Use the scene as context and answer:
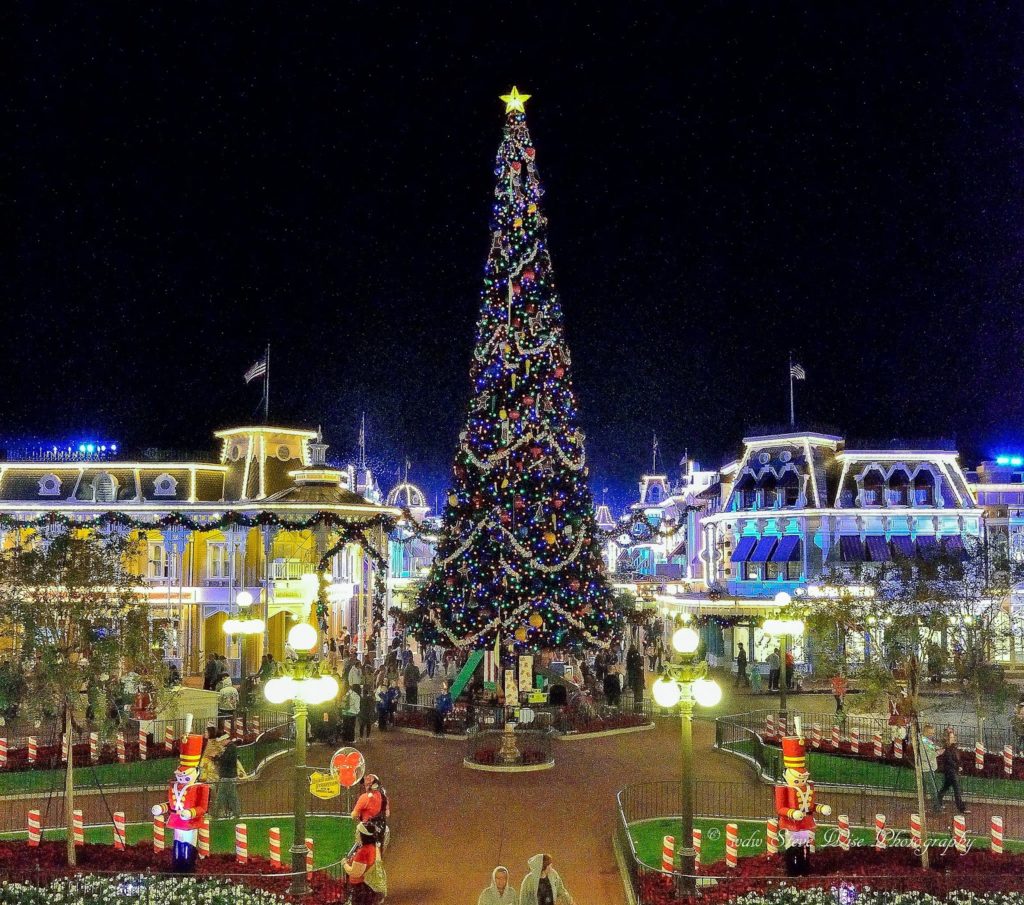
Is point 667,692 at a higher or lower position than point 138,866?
higher

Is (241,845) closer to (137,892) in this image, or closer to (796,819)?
(137,892)

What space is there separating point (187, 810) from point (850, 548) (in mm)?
33338

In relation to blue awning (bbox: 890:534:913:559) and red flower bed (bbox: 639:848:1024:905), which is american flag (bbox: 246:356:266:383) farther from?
red flower bed (bbox: 639:848:1024:905)

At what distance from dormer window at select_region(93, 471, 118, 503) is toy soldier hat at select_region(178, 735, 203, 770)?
3220 cm

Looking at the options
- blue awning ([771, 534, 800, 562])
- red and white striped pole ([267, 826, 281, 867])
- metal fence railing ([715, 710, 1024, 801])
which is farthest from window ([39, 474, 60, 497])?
red and white striped pole ([267, 826, 281, 867])

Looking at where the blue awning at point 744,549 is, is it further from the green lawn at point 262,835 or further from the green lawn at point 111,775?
the green lawn at point 262,835

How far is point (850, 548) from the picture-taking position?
40.8 metres

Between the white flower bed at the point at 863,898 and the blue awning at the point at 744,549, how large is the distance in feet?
103

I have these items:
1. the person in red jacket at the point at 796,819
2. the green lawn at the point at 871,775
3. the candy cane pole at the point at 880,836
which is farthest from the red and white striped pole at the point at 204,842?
the green lawn at the point at 871,775

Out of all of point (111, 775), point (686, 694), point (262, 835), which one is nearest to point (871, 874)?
point (686, 694)

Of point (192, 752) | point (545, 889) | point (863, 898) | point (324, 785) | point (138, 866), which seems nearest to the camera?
point (545, 889)

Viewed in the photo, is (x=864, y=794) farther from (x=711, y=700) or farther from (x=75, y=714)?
(x=75, y=714)

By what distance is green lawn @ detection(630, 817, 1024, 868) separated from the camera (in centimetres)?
1412

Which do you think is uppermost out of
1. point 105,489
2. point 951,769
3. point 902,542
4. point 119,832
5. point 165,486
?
point 165,486
